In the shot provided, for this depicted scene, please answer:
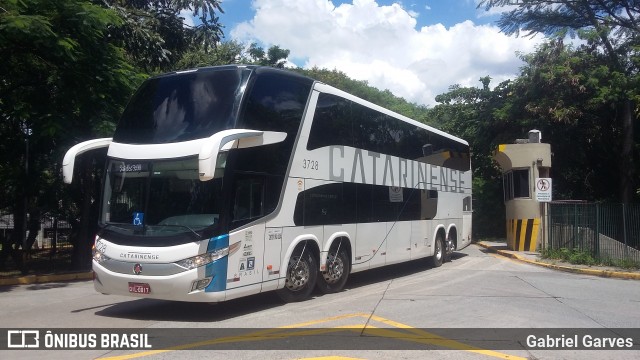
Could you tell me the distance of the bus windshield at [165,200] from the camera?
9.09 metres

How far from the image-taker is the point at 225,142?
8734mm

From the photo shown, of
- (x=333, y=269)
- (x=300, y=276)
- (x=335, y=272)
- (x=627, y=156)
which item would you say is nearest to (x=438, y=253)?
(x=335, y=272)

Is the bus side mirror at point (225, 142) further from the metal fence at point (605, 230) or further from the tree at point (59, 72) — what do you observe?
the metal fence at point (605, 230)

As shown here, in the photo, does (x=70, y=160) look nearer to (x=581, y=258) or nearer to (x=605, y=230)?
(x=581, y=258)

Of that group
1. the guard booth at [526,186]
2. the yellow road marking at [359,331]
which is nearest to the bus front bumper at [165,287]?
the yellow road marking at [359,331]

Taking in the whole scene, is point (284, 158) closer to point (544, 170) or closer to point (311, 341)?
point (311, 341)

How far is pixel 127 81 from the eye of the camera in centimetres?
1484

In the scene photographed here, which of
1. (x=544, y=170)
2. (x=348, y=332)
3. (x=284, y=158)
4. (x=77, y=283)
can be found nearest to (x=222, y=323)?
(x=348, y=332)

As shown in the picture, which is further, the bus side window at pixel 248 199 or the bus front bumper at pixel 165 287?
the bus side window at pixel 248 199

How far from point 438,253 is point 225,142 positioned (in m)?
11.2

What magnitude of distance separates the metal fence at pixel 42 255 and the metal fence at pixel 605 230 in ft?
54.4

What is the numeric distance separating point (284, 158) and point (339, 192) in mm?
2170

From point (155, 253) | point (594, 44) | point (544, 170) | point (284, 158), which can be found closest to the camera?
point (155, 253)

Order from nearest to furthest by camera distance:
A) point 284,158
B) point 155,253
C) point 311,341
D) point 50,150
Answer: point 311,341
point 155,253
point 284,158
point 50,150
